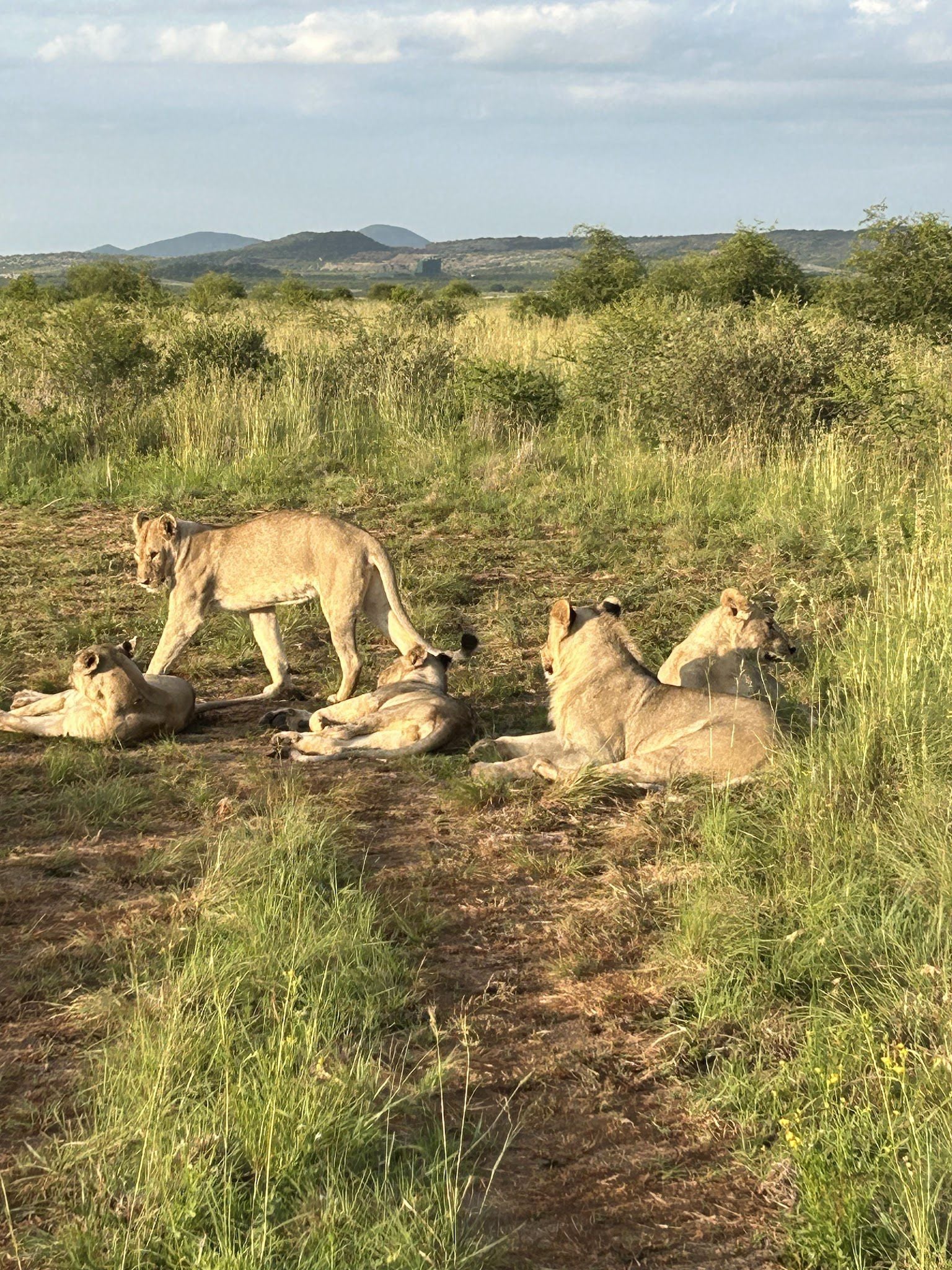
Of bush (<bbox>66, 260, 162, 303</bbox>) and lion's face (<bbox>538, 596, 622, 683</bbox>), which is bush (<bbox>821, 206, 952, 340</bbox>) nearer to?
lion's face (<bbox>538, 596, 622, 683</bbox>)

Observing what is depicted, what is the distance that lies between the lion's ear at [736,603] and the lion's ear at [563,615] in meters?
0.83

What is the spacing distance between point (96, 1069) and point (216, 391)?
36.6ft

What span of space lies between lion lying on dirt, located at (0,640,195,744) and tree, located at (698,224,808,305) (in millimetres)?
21097

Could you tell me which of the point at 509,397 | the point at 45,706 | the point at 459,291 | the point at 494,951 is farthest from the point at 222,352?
the point at 459,291

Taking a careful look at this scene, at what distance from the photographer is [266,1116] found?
3156mm

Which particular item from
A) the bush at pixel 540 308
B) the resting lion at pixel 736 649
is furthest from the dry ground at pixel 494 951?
the bush at pixel 540 308

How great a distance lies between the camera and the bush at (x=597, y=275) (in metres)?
30.2

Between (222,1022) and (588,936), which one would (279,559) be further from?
(222,1022)

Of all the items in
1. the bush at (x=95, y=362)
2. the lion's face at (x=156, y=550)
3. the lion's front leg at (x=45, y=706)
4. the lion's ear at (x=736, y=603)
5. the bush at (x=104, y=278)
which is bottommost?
the lion's front leg at (x=45, y=706)

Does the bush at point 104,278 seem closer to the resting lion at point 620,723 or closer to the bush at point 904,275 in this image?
the bush at point 904,275

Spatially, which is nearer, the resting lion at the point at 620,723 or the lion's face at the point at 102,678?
the resting lion at the point at 620,723

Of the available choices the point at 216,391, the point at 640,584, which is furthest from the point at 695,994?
the point at 216,391

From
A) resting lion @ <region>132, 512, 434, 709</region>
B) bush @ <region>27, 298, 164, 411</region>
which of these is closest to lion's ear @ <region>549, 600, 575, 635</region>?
resting lion @ <region>132, 512, 434, 709</region>

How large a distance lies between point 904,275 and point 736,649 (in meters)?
16.9
